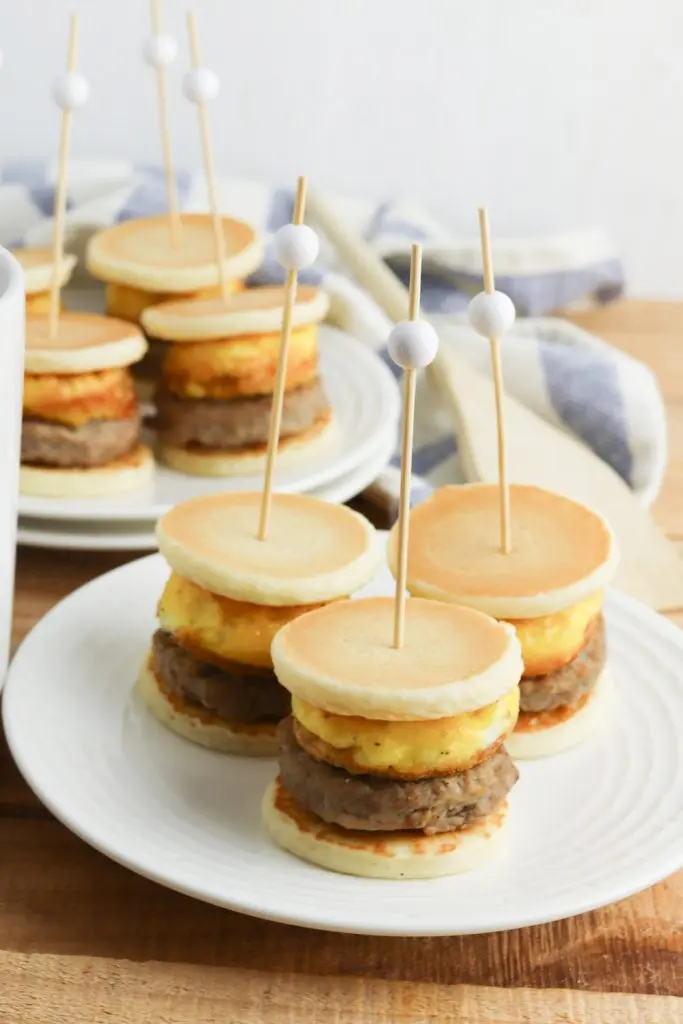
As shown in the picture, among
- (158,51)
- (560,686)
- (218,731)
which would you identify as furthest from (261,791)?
(158,51)

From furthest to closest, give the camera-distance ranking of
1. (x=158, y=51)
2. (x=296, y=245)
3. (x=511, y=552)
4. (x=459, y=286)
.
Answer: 1. (x=459, y=286)
2. (x=158, y=51)
3. (x=511, y=552)
4. (x=296, y=245)

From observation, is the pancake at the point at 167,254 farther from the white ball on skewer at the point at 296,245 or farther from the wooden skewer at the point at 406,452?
the wooden skewer at the point at 406,452

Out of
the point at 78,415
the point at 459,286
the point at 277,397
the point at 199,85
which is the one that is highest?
the point at 199,85

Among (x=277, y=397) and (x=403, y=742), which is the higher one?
(x=277, y=397)

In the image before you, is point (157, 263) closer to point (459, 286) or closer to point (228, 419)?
point (228, 419)

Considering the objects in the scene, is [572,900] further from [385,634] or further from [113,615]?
[113,615]

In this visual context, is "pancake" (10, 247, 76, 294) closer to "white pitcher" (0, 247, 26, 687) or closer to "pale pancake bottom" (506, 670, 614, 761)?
"white pitcher" (0, 247, 26, 687)
